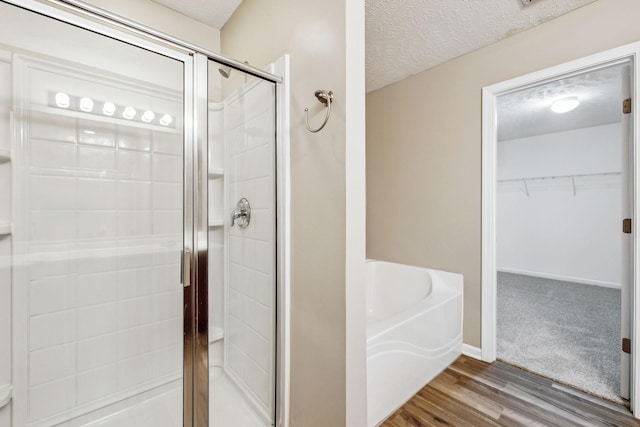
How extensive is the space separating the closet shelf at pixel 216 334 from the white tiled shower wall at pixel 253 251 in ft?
0.17

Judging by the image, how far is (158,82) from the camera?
1364 mm

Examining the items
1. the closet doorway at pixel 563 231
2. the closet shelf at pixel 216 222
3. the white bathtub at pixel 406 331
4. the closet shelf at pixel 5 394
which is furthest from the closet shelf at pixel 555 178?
the closet shelf at pixel 5 394

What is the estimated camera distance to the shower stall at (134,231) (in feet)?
4.08

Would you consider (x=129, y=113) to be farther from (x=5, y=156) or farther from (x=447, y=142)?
(x=447, y=142)

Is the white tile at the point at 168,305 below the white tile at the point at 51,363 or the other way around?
the other way around

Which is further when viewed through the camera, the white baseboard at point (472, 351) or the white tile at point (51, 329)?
the white baseboard at point (472, 351)

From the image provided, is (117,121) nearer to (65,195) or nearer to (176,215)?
(65,195)

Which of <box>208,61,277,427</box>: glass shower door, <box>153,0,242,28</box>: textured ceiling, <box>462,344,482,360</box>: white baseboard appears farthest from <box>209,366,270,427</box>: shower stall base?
<box>153,0,242,28</box>: textured ceiling

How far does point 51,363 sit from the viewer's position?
138 cm

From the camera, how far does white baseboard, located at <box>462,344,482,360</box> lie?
218 centimetres

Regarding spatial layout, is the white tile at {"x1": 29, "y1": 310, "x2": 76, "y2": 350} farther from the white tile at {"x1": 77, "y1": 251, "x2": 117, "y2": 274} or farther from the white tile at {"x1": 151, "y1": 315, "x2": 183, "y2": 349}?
the white tile at {"x1": 151, "y1": 315, "x2": 183, "y2": 349}

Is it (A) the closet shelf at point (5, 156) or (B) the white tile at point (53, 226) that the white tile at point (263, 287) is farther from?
(A) the closet shelf at point (5, 156)

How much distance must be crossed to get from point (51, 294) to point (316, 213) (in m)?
1.30

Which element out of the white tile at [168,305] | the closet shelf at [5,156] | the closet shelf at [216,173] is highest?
the closet shelf at [5,156]
